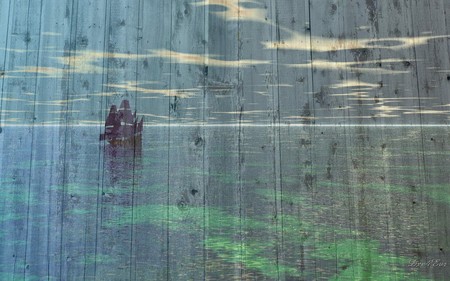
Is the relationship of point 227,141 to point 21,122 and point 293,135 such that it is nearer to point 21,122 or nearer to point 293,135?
point 293,135

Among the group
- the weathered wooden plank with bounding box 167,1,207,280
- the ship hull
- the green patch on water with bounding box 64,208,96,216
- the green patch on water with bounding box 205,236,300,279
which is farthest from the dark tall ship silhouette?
the green patch on water with bounding box 205,236,300,279

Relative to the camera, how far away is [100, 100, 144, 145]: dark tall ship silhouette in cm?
212

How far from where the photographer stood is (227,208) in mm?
2064

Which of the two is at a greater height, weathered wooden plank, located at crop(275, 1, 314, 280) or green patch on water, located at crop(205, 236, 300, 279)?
weathered wooden plank, located at crop(275, 1, 314, 280)

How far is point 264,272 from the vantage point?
202 cm

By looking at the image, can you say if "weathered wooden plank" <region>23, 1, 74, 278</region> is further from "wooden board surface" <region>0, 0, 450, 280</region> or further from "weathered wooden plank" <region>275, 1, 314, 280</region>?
"weathered wooden plank" <region>275, 1, 314, 280</region>

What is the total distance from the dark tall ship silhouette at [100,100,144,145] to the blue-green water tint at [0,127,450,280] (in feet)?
0.18

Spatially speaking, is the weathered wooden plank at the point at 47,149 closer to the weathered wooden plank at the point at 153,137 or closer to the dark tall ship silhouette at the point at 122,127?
the dark tall ship silhouette at the point at 122,127

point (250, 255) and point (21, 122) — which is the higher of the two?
point (21, 122)

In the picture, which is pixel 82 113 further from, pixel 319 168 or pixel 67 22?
pixel 319 168

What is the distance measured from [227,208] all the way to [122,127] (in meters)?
0.68
